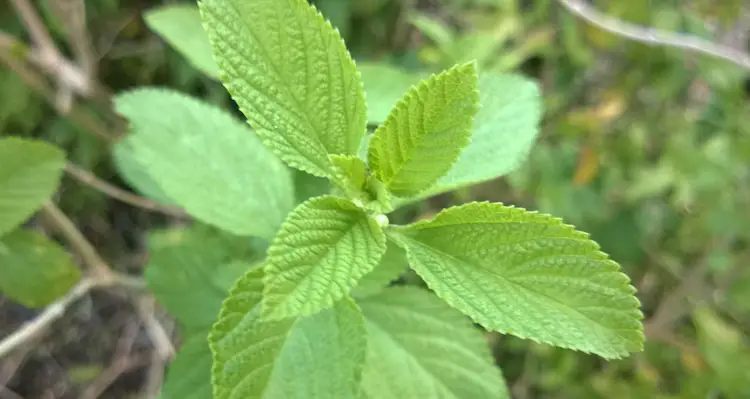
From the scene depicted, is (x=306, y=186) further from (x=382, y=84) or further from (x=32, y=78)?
(x=32, y=78)

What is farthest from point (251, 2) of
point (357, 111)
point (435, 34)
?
point (435, 34)

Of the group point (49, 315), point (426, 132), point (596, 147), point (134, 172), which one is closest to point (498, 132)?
point (426, 132)

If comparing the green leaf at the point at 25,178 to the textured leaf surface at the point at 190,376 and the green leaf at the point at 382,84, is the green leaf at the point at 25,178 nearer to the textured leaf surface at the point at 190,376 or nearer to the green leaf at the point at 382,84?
the textured leaf surface at the point at 190,376

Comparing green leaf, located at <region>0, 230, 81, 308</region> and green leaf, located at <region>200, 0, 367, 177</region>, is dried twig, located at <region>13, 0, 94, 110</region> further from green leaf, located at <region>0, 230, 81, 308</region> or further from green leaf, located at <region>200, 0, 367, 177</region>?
green leaf, located at <region>200, 0, 367, 177</region>

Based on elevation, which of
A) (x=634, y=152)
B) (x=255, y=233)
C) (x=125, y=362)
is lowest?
(x=125, y=362)

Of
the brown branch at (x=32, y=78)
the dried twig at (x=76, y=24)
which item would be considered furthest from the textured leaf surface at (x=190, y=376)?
the dried twig at (x=76, y=24)

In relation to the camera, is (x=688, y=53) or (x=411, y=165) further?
(x=688, y=53)

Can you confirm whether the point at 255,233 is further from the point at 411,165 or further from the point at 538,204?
the point at 538,204
